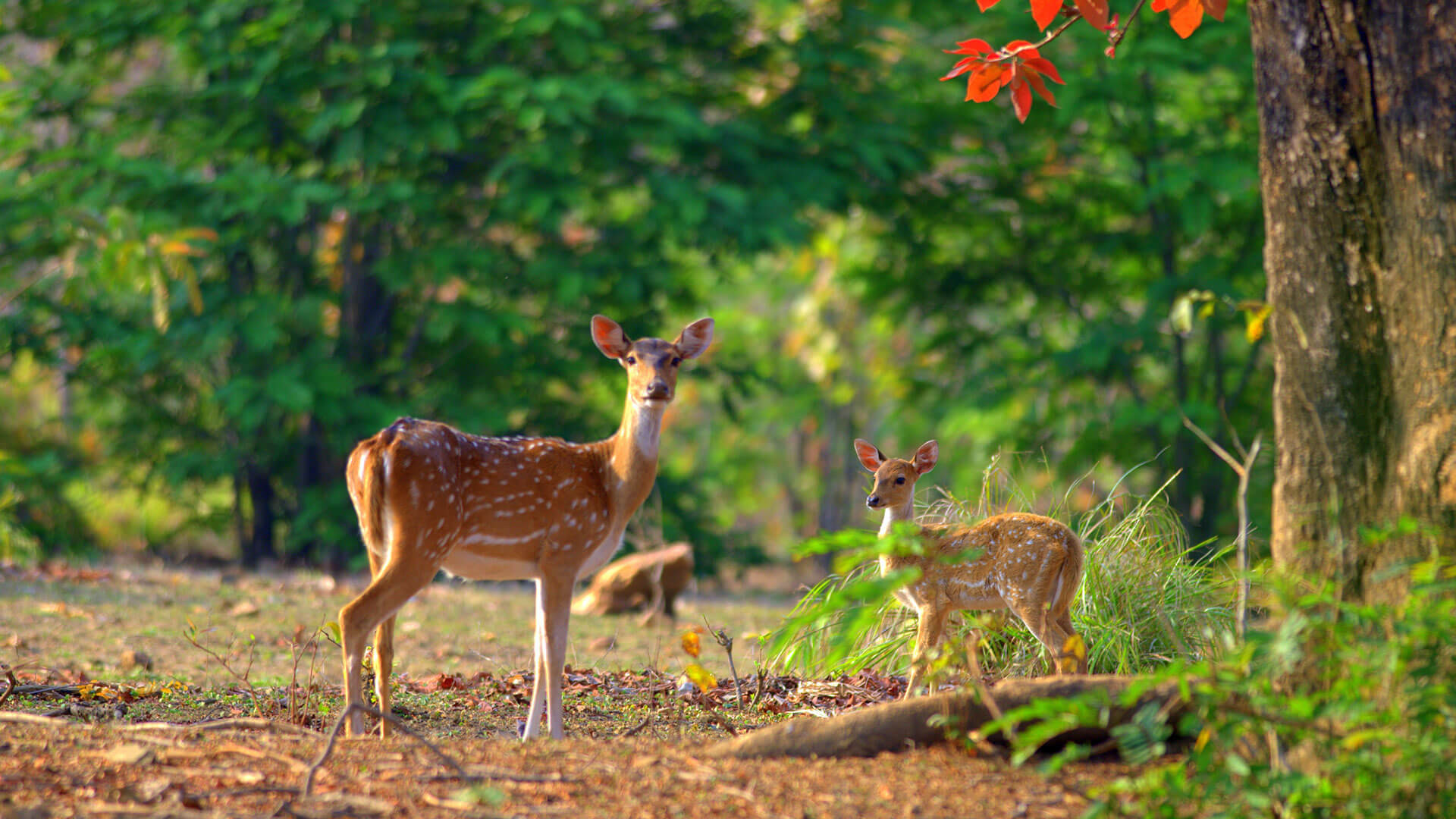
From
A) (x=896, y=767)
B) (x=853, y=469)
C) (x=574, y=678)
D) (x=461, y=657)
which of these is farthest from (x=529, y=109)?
(x=853, y=469)

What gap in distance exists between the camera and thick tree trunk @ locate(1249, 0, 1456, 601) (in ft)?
12.2

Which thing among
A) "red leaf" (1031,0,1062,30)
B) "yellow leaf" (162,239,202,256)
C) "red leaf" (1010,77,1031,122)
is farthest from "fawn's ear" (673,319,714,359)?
"yellow leaf" (162,239,202,256)

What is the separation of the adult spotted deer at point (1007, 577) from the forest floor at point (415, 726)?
2.04 feet

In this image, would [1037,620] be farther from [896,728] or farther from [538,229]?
[538,229]

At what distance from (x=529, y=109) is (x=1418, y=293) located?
811 centimetres

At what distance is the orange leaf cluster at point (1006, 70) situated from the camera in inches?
185

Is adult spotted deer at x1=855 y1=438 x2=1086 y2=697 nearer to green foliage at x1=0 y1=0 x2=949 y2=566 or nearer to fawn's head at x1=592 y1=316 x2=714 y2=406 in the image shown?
fawn's head at x1=592 y1=316 x2=714 y2=406

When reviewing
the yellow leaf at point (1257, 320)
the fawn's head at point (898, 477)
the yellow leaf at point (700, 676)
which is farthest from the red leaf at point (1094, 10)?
the yellow leaf at point (700, 676)

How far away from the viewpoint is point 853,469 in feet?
66.6

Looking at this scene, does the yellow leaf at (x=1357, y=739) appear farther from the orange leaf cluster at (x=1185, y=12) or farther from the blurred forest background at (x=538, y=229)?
the blurred forest background at (x=538, y=229)

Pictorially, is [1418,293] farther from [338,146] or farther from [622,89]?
[338,146]

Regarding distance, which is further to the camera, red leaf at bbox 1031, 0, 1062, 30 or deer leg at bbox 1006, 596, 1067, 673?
deer leg at bbox 1006, 596, 1067, 673

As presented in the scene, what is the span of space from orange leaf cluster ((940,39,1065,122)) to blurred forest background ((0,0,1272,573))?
19.8ft

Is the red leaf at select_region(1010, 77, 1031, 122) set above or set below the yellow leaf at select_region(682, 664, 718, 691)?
above
